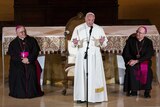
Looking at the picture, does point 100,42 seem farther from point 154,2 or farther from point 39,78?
point 154,2

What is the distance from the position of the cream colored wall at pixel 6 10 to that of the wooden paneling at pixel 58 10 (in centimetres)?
203

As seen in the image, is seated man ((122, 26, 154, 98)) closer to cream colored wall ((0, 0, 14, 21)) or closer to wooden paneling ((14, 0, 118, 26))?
wooden paneling ((14, 0, 118, 26))

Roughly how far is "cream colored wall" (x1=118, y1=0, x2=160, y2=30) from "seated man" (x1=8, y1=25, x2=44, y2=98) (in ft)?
20.3

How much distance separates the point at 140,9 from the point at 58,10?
10.4ft

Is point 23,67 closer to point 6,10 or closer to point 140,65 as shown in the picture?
point 140,65

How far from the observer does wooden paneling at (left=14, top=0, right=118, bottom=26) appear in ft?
44.2

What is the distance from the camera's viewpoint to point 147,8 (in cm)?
1585


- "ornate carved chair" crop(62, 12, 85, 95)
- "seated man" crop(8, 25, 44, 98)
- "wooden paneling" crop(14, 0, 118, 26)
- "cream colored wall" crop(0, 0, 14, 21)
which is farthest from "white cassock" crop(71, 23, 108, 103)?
"cream colored wall" crop(0, 0, 14, 21)

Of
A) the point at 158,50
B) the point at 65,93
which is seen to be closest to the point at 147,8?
the point at 158,50

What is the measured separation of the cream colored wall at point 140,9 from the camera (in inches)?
619

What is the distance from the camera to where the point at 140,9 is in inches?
623

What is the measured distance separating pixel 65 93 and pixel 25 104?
951 mm

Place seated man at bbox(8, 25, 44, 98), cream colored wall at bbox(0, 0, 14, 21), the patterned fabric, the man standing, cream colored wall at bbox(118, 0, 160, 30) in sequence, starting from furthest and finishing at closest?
cream colored wall at bbox(118, 0, 160, 30) < cream colored wall at bbox(0, 0, 14, 21) < the patterned fabric < seated man at bbox(8, 25, 44, 98) < the man standing

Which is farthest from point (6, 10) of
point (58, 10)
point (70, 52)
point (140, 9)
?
point (70, 52)
